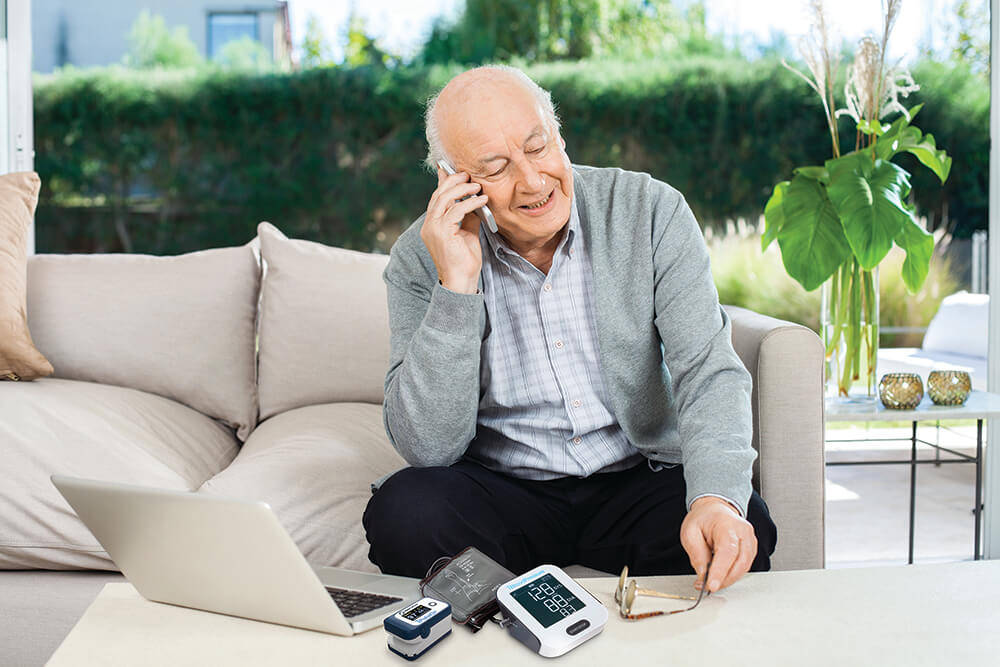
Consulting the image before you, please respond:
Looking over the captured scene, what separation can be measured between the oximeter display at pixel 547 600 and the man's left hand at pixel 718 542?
16cm

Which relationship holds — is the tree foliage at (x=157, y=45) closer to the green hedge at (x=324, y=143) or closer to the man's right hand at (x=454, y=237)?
the green hedge at (x=324, y=143)

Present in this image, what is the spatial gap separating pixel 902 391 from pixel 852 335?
6.7 inches

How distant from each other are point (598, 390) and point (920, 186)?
2562mm

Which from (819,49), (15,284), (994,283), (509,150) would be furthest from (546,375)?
(994,283)

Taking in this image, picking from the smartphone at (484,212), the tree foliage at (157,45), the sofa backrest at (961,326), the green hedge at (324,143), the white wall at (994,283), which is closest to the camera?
the smartphone at (484,212)

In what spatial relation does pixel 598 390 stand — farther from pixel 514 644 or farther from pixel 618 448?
pixel 514 644

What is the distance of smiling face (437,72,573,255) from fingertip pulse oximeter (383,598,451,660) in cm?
66

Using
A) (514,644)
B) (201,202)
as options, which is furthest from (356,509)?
(201,202)

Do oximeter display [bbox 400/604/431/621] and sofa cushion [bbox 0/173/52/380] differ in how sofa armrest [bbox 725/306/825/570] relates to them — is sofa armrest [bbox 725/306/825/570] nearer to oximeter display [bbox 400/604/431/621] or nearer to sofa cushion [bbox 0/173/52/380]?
oximeter display [bbox 400/604/431/621]

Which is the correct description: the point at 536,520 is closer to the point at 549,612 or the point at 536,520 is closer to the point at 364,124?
the point at 549,612

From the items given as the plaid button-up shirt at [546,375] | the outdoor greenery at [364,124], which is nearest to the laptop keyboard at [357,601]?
the plaid button-up shirt at [546,375]

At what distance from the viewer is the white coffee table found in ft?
2.63

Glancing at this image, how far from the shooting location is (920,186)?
134 inches

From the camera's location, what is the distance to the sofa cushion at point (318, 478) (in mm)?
1461
